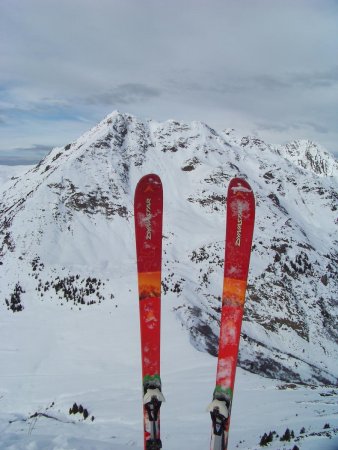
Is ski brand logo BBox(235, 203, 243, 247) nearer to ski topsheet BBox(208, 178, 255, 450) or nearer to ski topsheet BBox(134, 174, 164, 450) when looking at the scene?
ski topsheet BBox(208, 178, 255, 450)

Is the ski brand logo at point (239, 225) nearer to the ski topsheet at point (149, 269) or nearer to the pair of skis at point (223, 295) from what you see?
the pair of skis at point (223, 295)

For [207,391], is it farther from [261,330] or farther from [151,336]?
[261,330]

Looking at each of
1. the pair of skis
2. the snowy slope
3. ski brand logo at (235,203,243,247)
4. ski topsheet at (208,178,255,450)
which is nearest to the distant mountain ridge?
the snowy slope

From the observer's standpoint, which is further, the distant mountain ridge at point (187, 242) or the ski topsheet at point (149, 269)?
the distant mountain ridge at point (187, 242)

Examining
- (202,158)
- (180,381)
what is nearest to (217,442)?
(180,381)

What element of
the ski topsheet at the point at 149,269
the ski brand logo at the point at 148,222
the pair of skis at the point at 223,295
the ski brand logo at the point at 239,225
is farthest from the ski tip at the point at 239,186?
the ski brand logo at the point at 148,222

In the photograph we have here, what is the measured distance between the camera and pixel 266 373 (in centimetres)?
2091

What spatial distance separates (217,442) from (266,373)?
51.3ft

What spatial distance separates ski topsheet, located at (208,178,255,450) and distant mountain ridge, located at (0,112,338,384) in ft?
39.8

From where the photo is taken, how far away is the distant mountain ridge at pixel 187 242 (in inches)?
1060

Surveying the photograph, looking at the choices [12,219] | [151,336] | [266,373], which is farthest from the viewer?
[12,219]

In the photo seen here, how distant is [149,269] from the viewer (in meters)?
7.66

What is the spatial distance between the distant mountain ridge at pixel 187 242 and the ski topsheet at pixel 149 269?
11908mm

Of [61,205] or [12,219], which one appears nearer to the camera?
[12,219]
